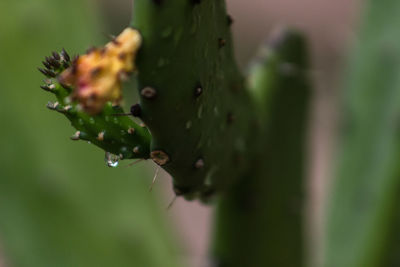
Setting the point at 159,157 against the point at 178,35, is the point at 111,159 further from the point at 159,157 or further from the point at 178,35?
the point at 178,35

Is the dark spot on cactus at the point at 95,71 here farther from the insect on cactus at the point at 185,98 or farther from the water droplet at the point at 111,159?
the water droplet at the point at 111,159

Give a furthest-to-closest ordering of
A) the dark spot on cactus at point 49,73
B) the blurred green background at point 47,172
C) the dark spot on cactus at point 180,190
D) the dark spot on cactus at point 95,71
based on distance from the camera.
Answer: the blurred green background at point 47,172
the dark spot on cactus at point 180,190
the dark spot on cactus at point 49,73
the dark spot on cactus at point 95,71

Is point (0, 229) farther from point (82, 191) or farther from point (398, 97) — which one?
point (398, 97)

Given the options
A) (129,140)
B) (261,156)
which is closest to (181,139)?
(129,140)

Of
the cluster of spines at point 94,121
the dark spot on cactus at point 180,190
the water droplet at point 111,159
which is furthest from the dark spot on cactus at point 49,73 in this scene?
the dark spot on cactus at point 180,190

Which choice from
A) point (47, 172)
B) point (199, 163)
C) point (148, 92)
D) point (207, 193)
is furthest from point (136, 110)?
point (47, 172)

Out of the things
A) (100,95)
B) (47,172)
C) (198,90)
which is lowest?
(100,95)
